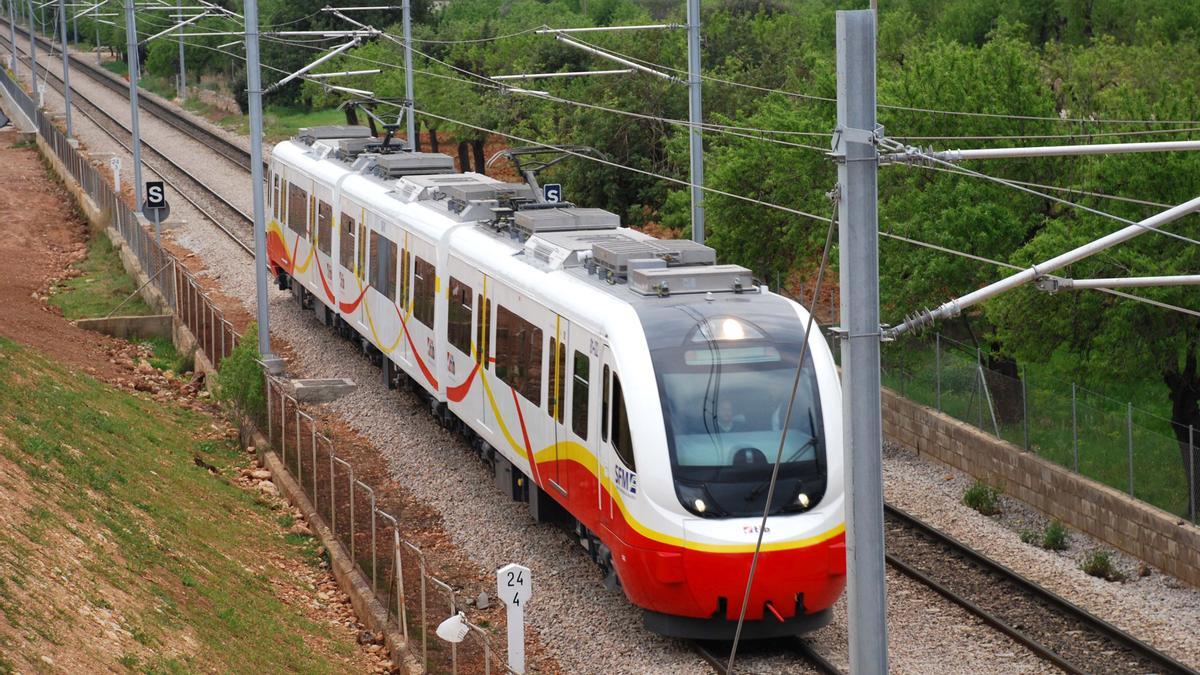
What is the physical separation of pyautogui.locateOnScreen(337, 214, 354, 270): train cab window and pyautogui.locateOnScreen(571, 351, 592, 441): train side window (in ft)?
38.5

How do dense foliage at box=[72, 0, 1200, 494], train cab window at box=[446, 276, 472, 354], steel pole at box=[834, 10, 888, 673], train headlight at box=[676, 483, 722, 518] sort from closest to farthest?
1. steel pole at box=[834, 10, 888, 673]
2. train headlight at box=[676, 483, 722, 518]
3. train cab window at box=[446, 276, 472, 354]
4. dense foliage at box=[72, 0, 1200, 494]

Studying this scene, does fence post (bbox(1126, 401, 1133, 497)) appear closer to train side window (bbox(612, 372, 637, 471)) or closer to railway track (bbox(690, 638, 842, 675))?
railway track (bbox(690, 638, 842, 675))

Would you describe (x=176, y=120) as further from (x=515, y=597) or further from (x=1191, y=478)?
(x=515, y=597)

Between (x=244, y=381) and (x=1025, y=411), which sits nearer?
(x=1025, y=411)

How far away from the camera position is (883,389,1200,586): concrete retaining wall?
1753 cm

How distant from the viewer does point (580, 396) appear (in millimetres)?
16188

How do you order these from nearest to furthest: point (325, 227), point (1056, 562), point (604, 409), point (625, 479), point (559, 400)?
point (625, 479)
point (604, 409)
point (559, 400)
point (1056, 562)
point (325, 227)

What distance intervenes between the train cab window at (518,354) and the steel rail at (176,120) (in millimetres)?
36315

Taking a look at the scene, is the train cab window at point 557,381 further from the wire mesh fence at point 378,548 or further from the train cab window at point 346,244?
the train cab window at point 346,244

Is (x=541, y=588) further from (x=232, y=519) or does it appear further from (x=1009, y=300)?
(x=1009, y=300)

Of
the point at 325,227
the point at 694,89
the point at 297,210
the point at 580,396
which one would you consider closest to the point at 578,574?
the point at 580,396

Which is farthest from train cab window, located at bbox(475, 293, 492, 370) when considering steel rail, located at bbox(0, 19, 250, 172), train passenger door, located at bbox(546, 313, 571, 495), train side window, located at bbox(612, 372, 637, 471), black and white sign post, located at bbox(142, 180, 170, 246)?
steel rail, located at bbox(0, 19, 250, 172)

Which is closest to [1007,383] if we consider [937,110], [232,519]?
[937,110]

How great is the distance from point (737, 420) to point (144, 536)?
6.06 m
